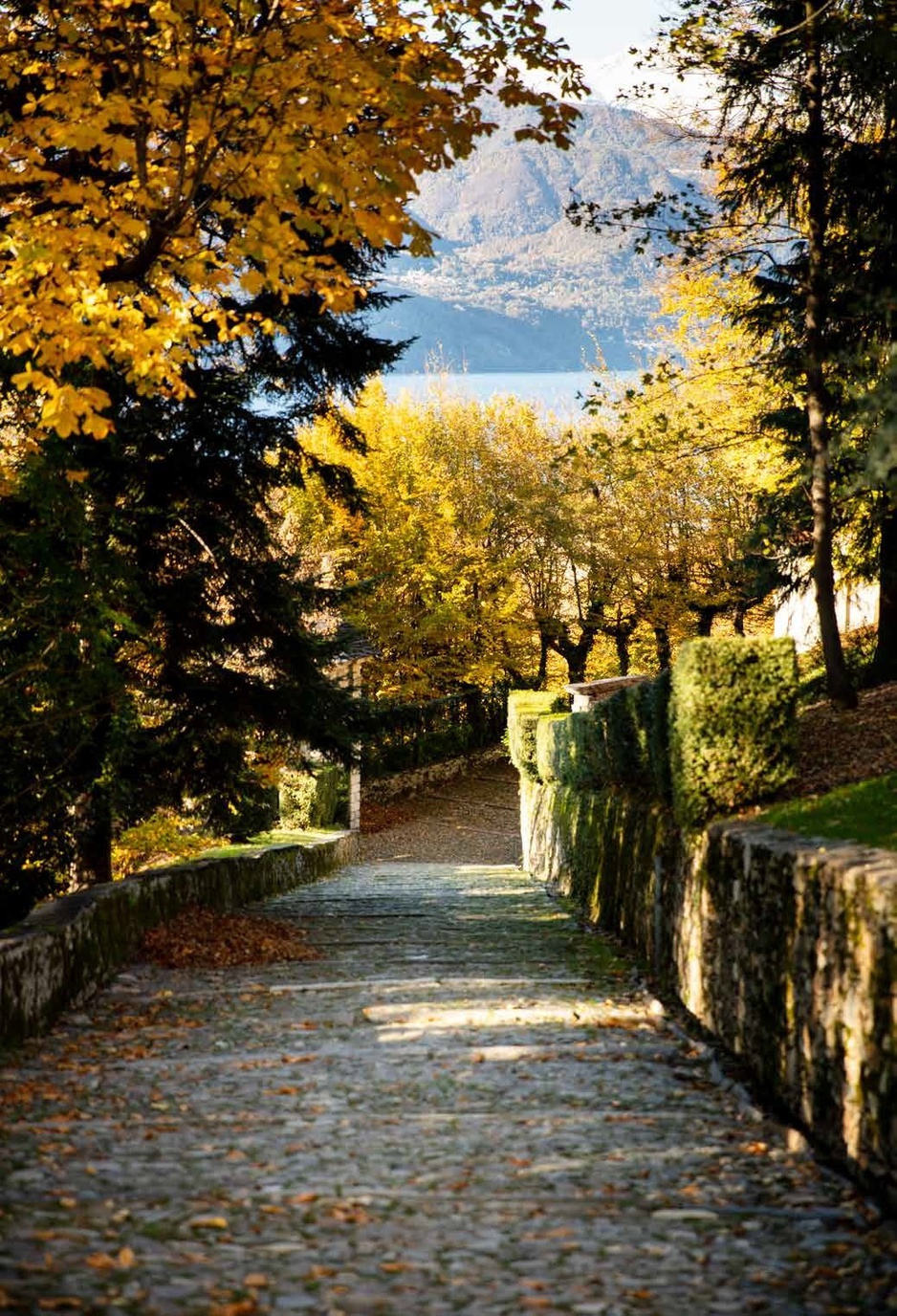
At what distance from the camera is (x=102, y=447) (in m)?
12.8

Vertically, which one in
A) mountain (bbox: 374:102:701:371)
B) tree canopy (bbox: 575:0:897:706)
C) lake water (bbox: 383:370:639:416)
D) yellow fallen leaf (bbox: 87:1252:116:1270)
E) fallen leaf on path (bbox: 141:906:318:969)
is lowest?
fallen leaf on path (bbox: 141:906:318:969)

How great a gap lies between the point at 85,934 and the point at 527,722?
636 inches

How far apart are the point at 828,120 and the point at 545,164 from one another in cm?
16448

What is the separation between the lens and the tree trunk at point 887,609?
51.5ft

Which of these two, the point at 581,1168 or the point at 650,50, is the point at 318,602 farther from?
the point at 581,1168

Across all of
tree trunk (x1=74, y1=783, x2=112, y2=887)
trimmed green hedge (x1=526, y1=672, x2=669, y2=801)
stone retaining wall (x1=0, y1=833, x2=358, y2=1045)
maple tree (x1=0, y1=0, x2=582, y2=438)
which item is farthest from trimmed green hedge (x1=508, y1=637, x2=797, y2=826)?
tree trunk (x1=74, y1=783, x2=112, y2=887)

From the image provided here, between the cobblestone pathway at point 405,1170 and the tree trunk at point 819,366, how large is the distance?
4.99 metres

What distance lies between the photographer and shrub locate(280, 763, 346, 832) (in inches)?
1021

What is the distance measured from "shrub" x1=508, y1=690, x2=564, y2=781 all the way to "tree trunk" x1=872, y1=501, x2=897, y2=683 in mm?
8023

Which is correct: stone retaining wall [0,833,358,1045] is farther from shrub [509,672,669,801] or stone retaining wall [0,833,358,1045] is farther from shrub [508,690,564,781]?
shrub [508,690,564,781]

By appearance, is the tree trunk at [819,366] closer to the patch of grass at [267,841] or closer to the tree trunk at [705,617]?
the patch of grass at [267,841]

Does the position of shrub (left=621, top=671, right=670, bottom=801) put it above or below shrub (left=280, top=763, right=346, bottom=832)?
above

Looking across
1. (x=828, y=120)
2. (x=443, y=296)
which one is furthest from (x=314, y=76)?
(x=443, y=296)

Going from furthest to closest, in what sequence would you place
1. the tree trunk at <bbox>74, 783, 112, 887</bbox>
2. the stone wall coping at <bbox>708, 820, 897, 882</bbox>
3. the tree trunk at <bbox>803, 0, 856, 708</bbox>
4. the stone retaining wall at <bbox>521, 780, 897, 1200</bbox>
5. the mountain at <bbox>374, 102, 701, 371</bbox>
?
the mountain at <bbox>374, 102, 701, 371</bbox> < the tree trunk at <bbox>803, 0, 856, 708</bbox> < the tree trunk at <bbox>74, 783, 112, 887</bbox> < the stone wall coping at <bbox>708, 820, 897, 882</bbox> < the stone retaining wall at <bbox>521, 780, 897, 1200</bbox>
